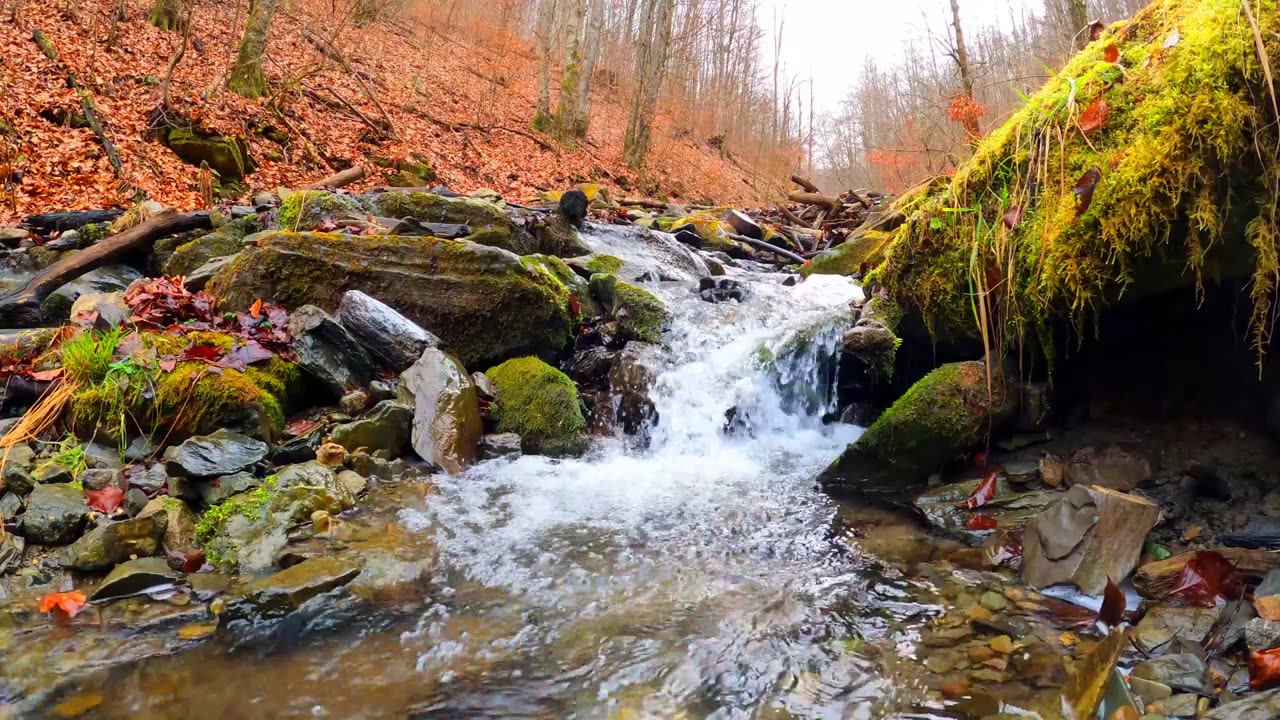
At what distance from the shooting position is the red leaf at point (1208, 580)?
2570 mm

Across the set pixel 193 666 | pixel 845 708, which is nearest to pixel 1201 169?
pixel 845 708

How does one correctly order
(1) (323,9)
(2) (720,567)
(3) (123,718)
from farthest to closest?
(1) (323,9) → (2) (720,567) → (3) (123,718)

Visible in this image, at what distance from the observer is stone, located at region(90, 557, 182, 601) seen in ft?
9.64

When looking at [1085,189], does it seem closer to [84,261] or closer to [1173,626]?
[1173,626]

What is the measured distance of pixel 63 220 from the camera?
7.54m

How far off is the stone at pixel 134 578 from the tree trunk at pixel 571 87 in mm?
16414

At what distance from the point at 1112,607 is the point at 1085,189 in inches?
68.0

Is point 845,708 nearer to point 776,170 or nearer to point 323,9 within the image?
point 323,9

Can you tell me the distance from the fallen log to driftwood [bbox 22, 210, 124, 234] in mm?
8479

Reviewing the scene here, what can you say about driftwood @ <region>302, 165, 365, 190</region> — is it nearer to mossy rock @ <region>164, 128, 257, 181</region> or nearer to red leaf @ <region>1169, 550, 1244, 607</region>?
mossy rock @ <region>164, 128, 257, 181</region>

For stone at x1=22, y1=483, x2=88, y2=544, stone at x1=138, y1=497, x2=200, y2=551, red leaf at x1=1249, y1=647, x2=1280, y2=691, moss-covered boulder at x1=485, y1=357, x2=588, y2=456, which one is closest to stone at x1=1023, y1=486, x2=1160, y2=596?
red leaf at x1=1249, y1=647, x2=1280, y2=691

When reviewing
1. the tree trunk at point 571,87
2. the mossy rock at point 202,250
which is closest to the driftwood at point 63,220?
the mossy rock at point 202,250

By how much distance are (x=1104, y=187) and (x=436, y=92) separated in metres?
18.3

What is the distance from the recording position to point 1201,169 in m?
2.59
